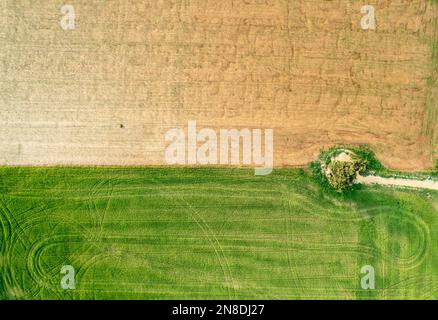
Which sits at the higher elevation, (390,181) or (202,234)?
(390,181)

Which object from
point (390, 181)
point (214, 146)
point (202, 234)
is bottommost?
point (202, 234)

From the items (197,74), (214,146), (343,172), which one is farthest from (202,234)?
(197,74)

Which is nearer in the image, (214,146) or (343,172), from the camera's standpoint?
(343,172)

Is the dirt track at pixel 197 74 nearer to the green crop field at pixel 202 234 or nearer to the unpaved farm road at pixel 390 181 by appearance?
the green crop field at pixel 202 234

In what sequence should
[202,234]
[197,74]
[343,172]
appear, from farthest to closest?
[202,234] → [197,74] → [343,172]

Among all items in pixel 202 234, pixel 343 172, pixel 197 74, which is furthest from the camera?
pixel 202 234

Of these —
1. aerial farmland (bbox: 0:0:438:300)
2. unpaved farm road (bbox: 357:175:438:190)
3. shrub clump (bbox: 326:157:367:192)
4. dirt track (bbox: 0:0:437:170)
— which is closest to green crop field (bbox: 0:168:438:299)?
aerial farmland (bbox: 0:0:438:300)

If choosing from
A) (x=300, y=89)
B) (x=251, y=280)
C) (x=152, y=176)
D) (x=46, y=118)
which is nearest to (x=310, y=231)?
(x=251, y=280)

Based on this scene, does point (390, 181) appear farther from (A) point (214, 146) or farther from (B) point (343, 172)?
(A) point (214, 146)
